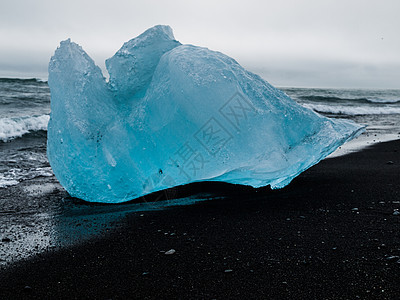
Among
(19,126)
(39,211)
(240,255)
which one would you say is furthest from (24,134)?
(240,255)

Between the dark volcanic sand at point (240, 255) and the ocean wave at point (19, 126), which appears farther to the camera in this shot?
the ocean wave at point (19, 126)

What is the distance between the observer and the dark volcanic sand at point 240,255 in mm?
1728

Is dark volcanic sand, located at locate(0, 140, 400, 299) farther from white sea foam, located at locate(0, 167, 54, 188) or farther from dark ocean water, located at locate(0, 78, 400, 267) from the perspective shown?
white sea foam, located at locate(0, 167, 54, 188)

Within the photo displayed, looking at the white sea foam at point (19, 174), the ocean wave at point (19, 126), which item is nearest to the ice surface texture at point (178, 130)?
the white sea foam at point (19, 174)

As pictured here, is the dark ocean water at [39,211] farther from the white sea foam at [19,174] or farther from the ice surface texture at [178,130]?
the ice surface texture at [178,130]

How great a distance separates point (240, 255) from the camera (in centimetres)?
207

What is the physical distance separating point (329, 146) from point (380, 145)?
3.74 m

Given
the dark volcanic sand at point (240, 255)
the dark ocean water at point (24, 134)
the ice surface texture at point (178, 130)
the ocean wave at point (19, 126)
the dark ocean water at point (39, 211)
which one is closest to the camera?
the dark volcanic sand at point (240, 255)

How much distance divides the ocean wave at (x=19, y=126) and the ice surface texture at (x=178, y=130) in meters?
4.53

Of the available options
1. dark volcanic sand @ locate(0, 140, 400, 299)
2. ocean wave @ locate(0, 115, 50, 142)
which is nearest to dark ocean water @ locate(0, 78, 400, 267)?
dark volcanic sand @ locate(0, 140, 400, 299)

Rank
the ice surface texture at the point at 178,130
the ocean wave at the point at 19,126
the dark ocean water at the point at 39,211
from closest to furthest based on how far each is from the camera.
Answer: the dark ocean water at the point at 39,211, the ice surface texture at the point at 178,130, the ocean wave at the point at 19,126

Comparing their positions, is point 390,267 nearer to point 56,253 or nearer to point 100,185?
point 56,253

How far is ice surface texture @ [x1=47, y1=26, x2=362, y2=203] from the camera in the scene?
3010 millimetres


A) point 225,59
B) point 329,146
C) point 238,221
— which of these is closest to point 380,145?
point 329,146
